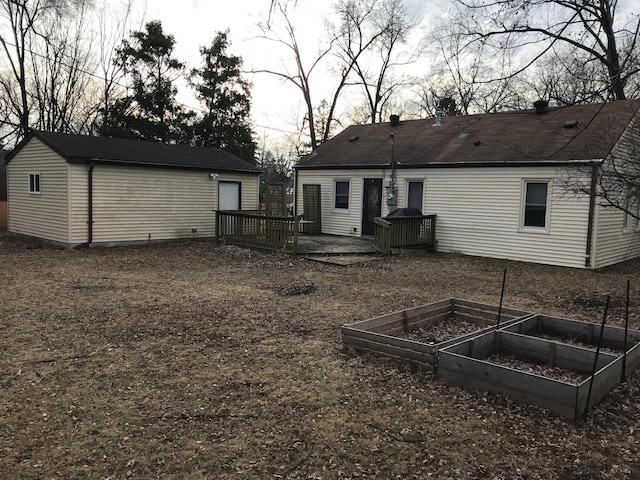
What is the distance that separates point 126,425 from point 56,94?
2741cm

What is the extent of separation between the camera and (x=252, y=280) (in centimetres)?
1001

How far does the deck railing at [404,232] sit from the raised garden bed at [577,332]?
7.30 metres

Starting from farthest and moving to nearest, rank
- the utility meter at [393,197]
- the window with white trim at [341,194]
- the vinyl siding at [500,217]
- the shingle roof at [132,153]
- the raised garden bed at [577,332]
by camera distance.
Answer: the window with white trim at [341,194], the utility meter at [393,197], the shingle roof at [132,153], the vinyl siding at [500,217], the raised garden bed at [577,332]

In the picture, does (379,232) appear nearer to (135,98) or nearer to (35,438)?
(35,438)

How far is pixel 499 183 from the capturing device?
1323 centimetres

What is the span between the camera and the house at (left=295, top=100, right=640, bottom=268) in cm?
1206

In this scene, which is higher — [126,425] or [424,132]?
[424,132]

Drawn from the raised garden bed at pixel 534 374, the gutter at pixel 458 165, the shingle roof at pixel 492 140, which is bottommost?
the raised garden bed at pixel 534 374

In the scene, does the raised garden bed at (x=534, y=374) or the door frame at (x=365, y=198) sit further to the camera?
the door frame at (x=365, y=198)

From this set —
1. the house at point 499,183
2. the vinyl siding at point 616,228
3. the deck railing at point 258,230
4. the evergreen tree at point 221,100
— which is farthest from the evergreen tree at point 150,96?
the vinyl siding at point 616,228

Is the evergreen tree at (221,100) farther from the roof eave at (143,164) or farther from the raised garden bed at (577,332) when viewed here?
the raised garden bed at (577,332)

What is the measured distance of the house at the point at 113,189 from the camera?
45.4 feet

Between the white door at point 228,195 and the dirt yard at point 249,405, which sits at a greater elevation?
the white door at point 228,195

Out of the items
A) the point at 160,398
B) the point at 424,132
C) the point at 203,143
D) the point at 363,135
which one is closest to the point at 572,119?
the point at 424,132
